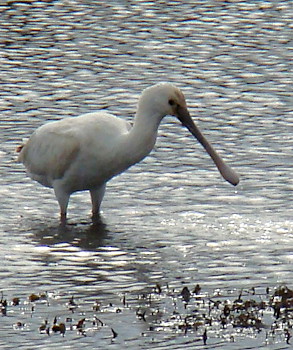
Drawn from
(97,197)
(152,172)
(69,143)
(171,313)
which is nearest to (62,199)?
(97,197)

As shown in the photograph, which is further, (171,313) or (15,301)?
(15,301)

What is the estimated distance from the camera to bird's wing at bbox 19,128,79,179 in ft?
36.3

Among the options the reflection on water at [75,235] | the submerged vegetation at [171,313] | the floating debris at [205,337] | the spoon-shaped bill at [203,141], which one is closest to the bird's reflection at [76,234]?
the reflection on water at [75,235]

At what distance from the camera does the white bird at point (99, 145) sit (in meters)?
10.6

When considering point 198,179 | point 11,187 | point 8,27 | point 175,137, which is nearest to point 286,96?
point 175,137

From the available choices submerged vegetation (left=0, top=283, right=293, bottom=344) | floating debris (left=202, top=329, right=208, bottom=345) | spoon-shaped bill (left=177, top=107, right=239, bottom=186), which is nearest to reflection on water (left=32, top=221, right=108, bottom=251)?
spoon-shaped bill (left=177, top=107, right=239, bottom=186)

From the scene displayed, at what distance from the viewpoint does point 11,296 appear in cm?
900

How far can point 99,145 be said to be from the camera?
10812 mm

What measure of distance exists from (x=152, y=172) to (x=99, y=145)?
6.70ft

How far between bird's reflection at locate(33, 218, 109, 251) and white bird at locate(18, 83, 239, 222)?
0.19m

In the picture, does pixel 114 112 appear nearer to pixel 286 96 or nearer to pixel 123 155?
pixel 286 96

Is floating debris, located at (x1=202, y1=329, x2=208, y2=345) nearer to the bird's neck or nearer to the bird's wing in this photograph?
the bird's neck

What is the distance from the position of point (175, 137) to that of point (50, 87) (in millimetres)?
2795

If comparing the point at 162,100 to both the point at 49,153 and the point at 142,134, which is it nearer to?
the point at 142,134
